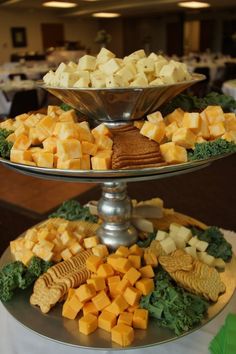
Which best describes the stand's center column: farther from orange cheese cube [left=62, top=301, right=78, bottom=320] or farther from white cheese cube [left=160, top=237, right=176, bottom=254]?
orange cheese cube [left=62, top=301, right=78, bottom=320]

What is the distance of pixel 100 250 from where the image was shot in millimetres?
835

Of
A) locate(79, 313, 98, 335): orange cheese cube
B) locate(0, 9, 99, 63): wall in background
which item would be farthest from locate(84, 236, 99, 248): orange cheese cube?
→ locate(0, 9, 99, 63): wall in background

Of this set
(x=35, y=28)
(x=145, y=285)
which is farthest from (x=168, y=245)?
(x=35, y=28)

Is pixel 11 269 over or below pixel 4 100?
over

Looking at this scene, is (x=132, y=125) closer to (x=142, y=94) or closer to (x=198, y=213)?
(x=142, y=94)

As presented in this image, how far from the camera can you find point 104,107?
75cm

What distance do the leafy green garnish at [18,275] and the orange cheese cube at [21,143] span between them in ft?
0.85

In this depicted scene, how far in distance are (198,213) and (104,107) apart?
4.27 feet

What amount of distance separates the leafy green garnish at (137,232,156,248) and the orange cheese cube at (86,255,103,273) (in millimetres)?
155

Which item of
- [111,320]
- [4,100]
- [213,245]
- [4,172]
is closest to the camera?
[111,320]

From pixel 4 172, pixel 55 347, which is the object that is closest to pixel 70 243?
pixel 55 347

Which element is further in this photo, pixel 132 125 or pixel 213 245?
pixel 213 245

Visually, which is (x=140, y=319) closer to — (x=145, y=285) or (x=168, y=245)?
(x=145, y=285)

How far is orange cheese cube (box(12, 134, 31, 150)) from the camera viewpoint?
725mm
